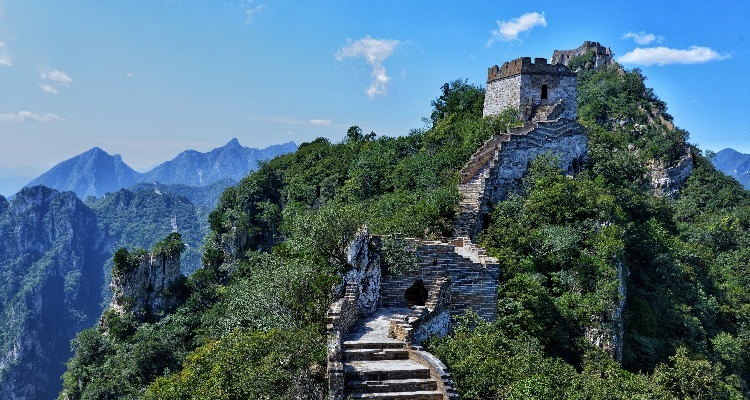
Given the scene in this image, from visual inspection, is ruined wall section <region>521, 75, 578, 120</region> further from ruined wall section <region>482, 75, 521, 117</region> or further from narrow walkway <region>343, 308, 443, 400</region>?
narrow walkway <region>343, 308, 443, 400</region>

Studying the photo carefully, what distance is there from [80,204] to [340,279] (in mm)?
160181

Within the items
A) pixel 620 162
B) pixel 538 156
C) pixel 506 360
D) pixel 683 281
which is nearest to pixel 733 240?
pixel 683 281

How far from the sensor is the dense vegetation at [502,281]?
11969 mm

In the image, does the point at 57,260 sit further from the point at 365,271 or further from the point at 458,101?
the point at 365,271

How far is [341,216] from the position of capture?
1591 cm

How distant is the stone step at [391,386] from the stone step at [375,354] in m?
0.91

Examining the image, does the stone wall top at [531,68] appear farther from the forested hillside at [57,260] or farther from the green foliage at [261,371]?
the forested hillside at [57,260]

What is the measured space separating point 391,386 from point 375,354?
110 centimetres

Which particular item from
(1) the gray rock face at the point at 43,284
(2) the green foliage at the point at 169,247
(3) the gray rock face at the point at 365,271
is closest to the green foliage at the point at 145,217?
(1) the gray rock face at the point at 43,284

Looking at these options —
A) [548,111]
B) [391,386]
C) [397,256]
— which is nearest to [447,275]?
[397,256]

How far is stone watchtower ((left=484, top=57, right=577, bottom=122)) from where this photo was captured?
93.8 ft

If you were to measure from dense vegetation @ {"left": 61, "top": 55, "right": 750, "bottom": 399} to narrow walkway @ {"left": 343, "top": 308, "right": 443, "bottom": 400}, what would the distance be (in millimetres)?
687

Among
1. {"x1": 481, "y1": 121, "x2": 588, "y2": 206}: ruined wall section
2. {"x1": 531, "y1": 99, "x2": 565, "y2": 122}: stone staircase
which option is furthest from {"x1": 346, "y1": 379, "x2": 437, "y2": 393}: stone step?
{"x1": 531, "y1": 99, "x2": 565, "y2": 122}: stone staircase

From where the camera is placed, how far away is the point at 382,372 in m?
10.9
